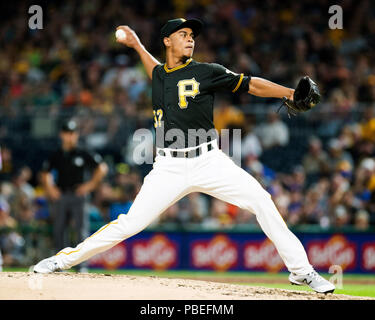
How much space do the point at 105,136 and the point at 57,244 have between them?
11.4 feet

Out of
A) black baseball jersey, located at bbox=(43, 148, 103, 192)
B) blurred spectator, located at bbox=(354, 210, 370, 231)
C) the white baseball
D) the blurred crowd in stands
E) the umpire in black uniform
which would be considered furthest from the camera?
the blurred crowd in stands

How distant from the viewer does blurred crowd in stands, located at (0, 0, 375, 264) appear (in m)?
12.7

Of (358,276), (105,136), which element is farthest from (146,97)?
(358,276)

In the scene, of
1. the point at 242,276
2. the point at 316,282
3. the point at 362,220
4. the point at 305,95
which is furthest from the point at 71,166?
the point at 316,282

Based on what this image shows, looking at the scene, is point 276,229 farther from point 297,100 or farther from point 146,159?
point 146,159

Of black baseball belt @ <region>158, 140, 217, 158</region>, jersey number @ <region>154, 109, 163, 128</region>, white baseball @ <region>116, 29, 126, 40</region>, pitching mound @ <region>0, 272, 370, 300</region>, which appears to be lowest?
pitching mound @ <region>0, 272, 370, 300</region>

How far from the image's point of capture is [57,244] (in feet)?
34.4

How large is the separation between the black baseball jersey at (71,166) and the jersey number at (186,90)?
4671mm

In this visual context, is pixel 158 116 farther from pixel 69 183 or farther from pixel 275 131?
pixel 275 131

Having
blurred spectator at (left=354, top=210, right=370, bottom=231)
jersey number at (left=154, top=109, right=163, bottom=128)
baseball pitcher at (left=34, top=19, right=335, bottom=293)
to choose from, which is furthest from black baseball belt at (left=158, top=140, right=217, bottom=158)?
blurred spectator at (left=354, top=210, right=370, bottom=231)

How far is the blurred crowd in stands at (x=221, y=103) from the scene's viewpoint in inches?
500

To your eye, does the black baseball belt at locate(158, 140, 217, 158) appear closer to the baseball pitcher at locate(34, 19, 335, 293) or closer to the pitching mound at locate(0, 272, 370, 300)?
the baseball pitcher at locate(34, 19, 335, 293)

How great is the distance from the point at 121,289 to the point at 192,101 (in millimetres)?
1728

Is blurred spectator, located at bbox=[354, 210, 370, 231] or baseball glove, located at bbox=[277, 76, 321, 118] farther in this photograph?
blurred spectator, located at bbox=[354, 210, 370, 231]
